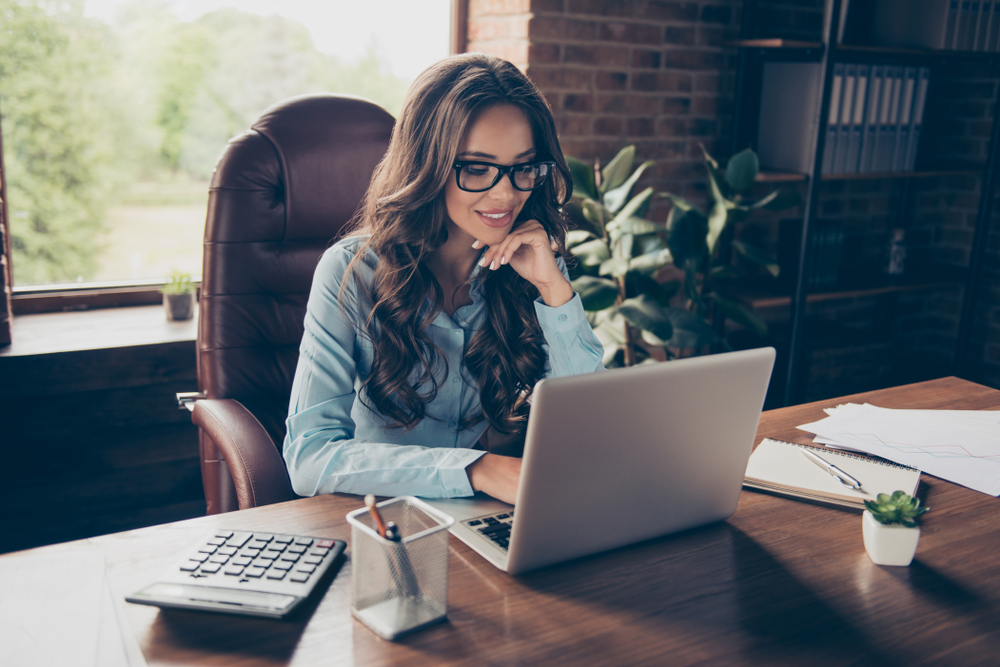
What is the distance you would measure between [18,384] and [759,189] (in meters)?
2.56

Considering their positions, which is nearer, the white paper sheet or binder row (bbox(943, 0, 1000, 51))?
the white paper sheet

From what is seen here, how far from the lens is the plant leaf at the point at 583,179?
222 centimetres

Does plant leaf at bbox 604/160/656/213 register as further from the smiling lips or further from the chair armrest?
the chair armrest

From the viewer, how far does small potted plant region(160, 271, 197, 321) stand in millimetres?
2201

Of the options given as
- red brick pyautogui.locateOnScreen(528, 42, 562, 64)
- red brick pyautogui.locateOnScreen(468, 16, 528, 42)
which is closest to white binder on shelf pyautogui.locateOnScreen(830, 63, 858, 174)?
red brick pyautogui.locateOnScreen(528, 42, 562, 64)

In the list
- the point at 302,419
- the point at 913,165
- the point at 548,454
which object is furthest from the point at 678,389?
the point at 913,165

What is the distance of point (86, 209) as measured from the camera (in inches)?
87.7

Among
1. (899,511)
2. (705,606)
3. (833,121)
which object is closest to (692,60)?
(833,121)

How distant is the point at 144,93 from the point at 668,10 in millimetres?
1723

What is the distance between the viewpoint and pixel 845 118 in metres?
2.69

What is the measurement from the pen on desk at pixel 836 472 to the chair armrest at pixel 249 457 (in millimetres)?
832

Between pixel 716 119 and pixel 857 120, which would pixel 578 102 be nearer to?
pixel 716 119

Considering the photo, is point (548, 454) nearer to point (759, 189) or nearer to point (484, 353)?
point (484, 353)

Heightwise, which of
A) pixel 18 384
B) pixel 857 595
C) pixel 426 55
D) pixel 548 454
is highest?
pixel 426 55
